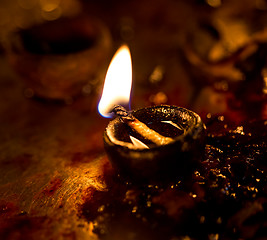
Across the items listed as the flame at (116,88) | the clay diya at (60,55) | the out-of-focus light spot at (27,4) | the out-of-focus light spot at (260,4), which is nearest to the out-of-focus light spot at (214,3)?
the out-of-focus light spot at (260,4)

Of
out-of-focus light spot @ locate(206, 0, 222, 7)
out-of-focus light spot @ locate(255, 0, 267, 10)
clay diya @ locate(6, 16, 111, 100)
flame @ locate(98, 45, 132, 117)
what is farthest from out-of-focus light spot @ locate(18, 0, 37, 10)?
flame @ locate(98, 45, 132, 117)

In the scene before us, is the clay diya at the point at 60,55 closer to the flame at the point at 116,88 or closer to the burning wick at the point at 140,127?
the flame at the point at 116,88

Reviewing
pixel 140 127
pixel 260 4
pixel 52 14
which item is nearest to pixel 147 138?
pixel 140 127

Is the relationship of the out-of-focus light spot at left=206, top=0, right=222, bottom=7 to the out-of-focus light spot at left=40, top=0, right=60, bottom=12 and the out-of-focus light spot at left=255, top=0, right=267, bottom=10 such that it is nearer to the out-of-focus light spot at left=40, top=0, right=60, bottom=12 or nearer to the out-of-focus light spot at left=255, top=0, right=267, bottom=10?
the out-of-focus light spot at left=255, top=0, right=267, bottom=10

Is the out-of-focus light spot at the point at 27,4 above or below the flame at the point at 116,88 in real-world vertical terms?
below

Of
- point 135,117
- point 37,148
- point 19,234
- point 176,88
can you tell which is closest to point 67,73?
point 37,148

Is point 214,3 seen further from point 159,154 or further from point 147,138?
point 159,154

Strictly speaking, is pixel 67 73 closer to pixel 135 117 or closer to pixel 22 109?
pixel 22 109
